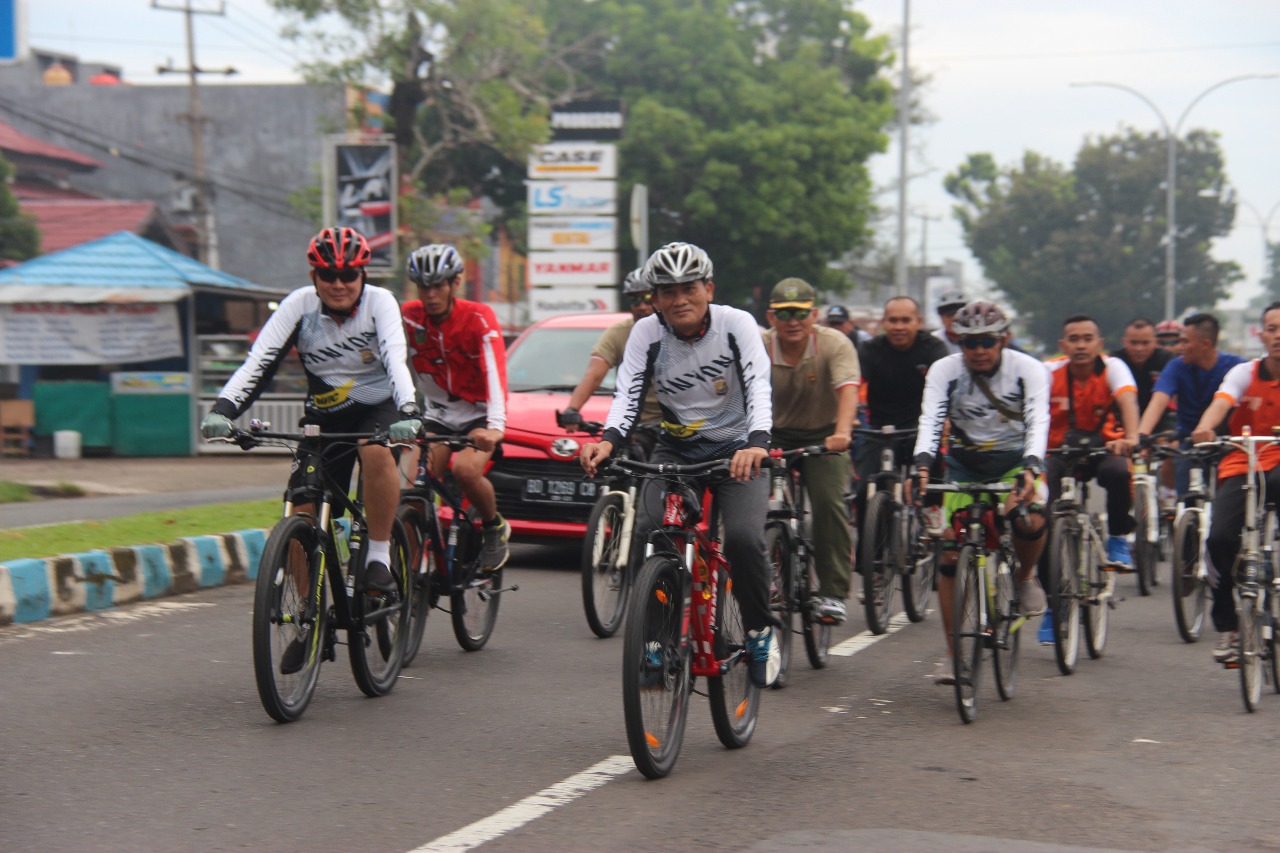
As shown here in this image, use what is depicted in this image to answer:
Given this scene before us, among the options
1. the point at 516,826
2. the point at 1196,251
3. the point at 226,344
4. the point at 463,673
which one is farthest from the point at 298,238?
the point at 1196,251

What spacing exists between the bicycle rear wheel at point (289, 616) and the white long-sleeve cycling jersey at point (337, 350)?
Answer: 751 mm

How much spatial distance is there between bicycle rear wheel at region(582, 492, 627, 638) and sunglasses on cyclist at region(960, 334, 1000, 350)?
2422 mm

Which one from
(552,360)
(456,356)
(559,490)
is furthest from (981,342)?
(552,360)

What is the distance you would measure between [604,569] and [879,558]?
60.8 inches

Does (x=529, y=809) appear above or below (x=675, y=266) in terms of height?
below

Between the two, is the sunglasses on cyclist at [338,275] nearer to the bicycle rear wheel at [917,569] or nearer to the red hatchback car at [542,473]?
the bicycle rear wheel at [917,569]

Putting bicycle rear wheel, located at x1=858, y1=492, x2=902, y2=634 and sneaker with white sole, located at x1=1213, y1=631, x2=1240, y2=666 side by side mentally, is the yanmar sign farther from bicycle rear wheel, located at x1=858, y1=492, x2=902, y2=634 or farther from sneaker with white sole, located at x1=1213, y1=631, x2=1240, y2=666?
sneaker with white sole, located at x1=1213, y1=631, x2=1240, y2=666

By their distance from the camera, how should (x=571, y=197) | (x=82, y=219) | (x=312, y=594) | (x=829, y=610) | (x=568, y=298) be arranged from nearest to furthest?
(x=312, y=594), (x=829, y=610), (x=568, y=298), (x=571, y=197), (x=82, y=219)

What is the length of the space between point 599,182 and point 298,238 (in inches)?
906

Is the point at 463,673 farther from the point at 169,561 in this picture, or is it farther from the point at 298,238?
the point at 298,238

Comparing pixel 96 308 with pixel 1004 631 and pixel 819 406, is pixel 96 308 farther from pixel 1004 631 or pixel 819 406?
pixel 1004 631

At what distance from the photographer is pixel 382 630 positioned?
283 inches

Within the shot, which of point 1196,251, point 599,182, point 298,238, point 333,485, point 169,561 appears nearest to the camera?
point 333,485

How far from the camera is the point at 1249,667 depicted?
7219mm
